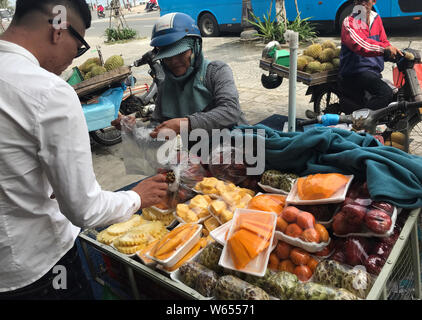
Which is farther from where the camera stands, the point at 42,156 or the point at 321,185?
the point at 321,185

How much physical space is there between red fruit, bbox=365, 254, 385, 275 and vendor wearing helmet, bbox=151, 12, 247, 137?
3.99 feet

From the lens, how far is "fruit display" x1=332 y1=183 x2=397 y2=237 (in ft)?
4.62

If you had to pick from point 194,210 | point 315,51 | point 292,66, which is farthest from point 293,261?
point 315,51

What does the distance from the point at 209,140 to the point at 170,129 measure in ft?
1.10

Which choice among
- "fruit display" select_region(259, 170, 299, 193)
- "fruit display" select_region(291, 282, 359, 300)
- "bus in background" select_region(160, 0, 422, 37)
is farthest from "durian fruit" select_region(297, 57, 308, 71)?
"bus in background" select_region(160, 0, 422, 37)

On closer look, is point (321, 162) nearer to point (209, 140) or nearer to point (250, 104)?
point (209, 140)

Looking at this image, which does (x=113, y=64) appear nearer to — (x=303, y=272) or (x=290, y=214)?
(x=290, y=214)

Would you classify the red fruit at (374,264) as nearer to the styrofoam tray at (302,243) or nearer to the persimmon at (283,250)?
the styrofoam tray at (302,243)

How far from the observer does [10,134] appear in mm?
1119

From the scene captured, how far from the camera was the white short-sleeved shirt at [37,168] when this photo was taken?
1.09 m

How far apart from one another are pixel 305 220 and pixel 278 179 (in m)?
0.47

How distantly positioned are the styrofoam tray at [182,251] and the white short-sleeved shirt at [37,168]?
290 millimetres

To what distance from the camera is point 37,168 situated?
1235 millimetres

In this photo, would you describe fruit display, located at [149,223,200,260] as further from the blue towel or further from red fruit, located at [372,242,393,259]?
red fruit, located at [372,242,393,259]
